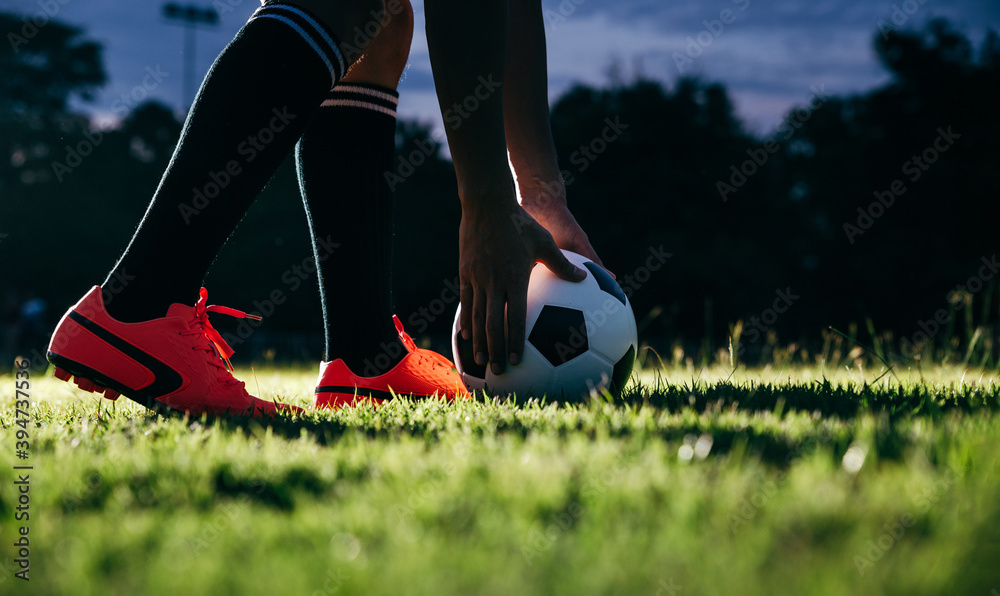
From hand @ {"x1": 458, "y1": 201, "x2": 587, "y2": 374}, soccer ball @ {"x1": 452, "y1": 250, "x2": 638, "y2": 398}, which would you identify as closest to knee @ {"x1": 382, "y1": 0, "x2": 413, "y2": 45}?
hand @ {"x1": 458, "y1": 201, "x2": 587, "y2": 374}

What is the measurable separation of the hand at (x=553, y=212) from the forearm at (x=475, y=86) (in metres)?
0.64

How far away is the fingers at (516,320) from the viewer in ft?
7.39

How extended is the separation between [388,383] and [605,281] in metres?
0.89

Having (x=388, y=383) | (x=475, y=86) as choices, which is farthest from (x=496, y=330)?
(x=475, y=86)

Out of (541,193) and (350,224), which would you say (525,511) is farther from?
(541,193)

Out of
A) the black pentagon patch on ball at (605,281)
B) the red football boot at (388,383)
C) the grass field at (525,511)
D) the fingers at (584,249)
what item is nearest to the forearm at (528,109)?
the fingers at (584,249)

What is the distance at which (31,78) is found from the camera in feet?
103

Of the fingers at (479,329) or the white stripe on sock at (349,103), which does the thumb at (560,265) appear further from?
the white stripe on sock at (349,103)

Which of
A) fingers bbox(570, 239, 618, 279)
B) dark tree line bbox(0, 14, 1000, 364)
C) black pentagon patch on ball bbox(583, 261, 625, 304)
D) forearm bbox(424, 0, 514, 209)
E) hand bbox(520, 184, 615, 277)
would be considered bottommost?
black pentagon patch on ball bbox(583, 261, 625, 304)

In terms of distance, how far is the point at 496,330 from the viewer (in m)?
2.29

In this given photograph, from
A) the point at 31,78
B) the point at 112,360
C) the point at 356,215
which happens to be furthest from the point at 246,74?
the point at 31,78

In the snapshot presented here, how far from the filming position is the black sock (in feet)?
8.45

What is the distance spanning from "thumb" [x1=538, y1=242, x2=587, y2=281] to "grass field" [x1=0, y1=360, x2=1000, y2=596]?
0.88 m

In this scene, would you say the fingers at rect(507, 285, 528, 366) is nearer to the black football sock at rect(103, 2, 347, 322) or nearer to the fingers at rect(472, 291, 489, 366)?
the fingers at rect(472, 291, 489, 366)
